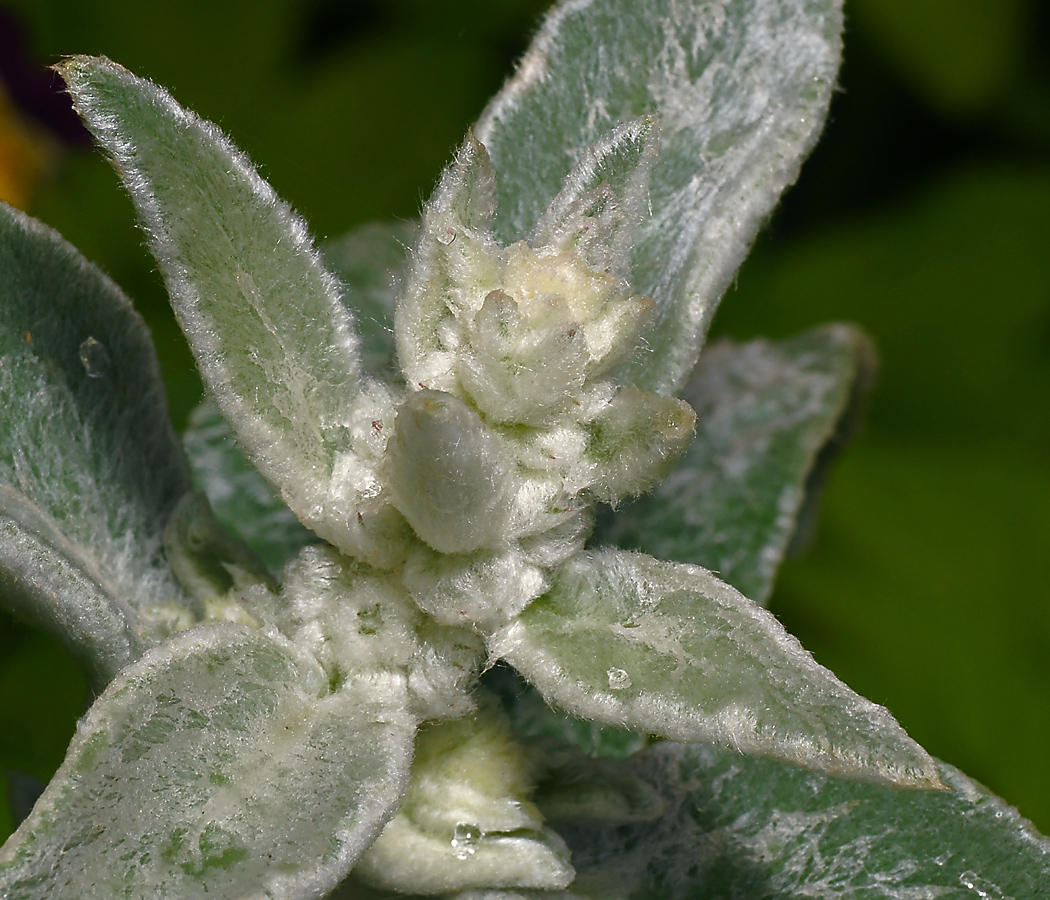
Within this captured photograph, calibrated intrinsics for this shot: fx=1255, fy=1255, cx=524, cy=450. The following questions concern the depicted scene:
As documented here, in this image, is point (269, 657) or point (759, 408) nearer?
point (269, 657)

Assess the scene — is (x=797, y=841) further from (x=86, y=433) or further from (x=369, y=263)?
(x=369, y=263)

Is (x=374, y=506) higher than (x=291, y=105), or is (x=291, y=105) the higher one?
(x=291, y=105)

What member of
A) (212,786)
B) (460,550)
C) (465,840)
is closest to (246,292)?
(460,550)

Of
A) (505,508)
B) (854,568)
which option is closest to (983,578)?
(854,568)

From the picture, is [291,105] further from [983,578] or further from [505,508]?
[505,508]

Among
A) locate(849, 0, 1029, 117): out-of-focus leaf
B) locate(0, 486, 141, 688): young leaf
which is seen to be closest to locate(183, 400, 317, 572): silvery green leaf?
locate(0, 486, 141, 688): young leaf

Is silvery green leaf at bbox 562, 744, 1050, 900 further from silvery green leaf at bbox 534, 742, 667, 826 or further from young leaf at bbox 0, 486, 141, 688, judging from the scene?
young leaf at bbox 0, 486, 141, 688

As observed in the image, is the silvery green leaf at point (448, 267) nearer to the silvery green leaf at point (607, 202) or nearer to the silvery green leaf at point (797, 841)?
the silvery green leaf at point (607, 202)

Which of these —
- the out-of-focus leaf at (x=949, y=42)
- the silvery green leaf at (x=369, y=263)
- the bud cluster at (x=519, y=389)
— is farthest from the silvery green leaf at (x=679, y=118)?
the out-of-focus leaf at (x=949, y=42)
